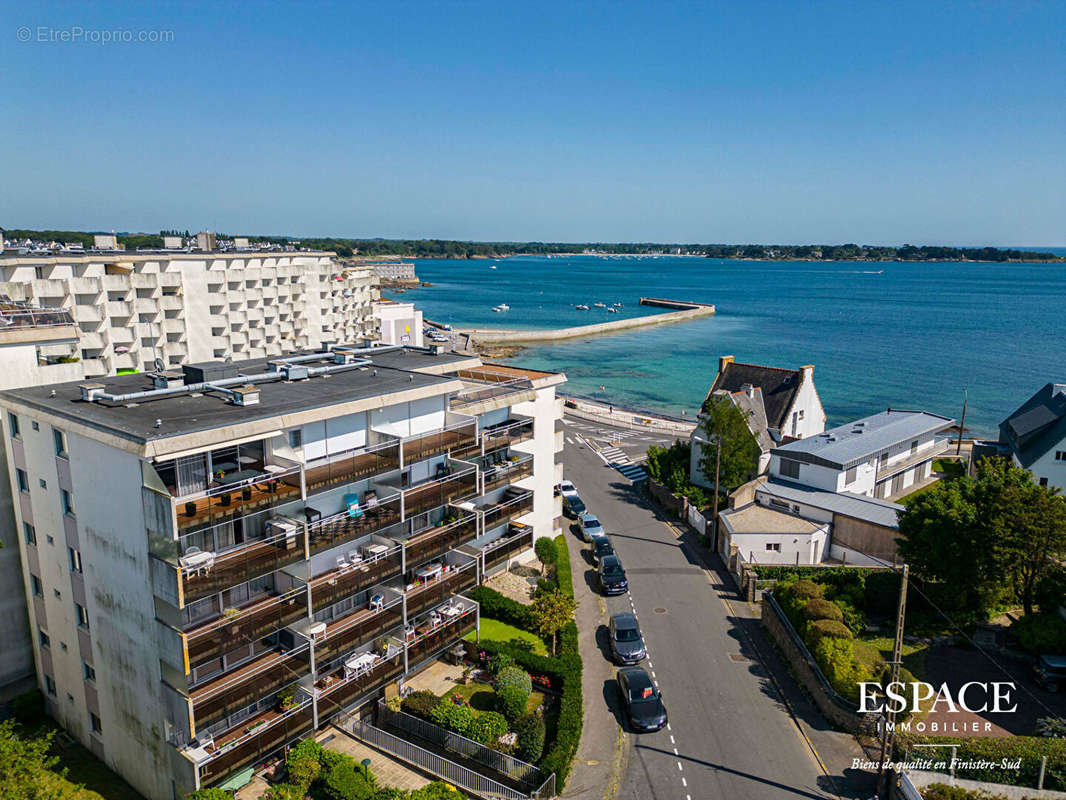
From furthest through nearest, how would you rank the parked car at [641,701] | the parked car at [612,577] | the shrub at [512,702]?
the parked car at [612,577] < the parked car at [641,701] < the shrub at [512,702]

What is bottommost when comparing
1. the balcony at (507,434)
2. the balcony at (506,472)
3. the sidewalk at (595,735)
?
the sidewalk at (595,735)

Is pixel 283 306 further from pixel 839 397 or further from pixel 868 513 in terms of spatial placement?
pixel 839 397

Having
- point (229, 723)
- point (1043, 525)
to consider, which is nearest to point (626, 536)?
point (1043, 525)

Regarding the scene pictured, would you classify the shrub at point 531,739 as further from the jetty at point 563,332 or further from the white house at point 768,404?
the jetty at point 563,332

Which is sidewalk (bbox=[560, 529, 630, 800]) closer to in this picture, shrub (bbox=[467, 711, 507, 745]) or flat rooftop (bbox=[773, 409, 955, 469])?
shrub (bbox=[467, 711, 507, 745])

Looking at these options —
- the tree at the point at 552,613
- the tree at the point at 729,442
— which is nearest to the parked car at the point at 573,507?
the tree at the point at 729,442

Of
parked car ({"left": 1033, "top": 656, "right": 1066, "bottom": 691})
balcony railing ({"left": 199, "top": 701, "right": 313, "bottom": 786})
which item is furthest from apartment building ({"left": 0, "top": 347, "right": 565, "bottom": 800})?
parked car ({"left": 1033, "top": 656, "right": 1066, "bottom": 691})
